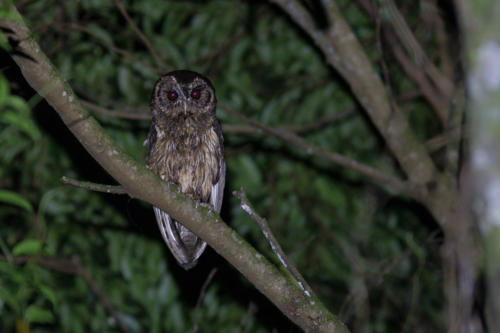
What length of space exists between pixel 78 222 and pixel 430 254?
250 centimetres

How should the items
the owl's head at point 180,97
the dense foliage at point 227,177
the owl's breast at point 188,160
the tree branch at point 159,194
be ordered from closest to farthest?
the tree branch at point 159,194, the owl's breast at point 188,160, the owl's head at point 180,97, the dense foliage at point 227,177

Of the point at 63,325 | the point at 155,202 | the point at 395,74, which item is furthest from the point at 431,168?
the point at 63,325

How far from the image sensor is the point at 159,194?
2.12 m

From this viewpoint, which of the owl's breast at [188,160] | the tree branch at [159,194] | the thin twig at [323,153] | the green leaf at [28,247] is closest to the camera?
the green leaf at [28,247]

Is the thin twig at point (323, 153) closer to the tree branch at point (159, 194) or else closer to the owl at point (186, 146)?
the owl at point (186, 146)

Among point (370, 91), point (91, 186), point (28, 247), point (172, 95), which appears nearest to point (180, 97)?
point (172, 95)

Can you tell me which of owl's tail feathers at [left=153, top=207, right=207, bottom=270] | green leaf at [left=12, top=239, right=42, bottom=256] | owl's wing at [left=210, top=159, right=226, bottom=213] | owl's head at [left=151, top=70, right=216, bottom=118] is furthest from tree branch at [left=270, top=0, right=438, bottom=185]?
green leaf at [left=12, top=239, right=42, bottom=256]

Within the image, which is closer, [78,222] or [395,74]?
[78,222]

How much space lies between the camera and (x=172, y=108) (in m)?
3.43

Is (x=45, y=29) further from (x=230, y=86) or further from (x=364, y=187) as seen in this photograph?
(x=364, y=187)

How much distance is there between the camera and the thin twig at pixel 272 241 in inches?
76.9

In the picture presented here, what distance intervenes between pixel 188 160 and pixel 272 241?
136cm

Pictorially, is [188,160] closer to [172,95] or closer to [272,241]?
[172,95]

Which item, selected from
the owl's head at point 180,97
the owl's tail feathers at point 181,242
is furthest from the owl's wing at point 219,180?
the owl's tail feathers at point 181,242
